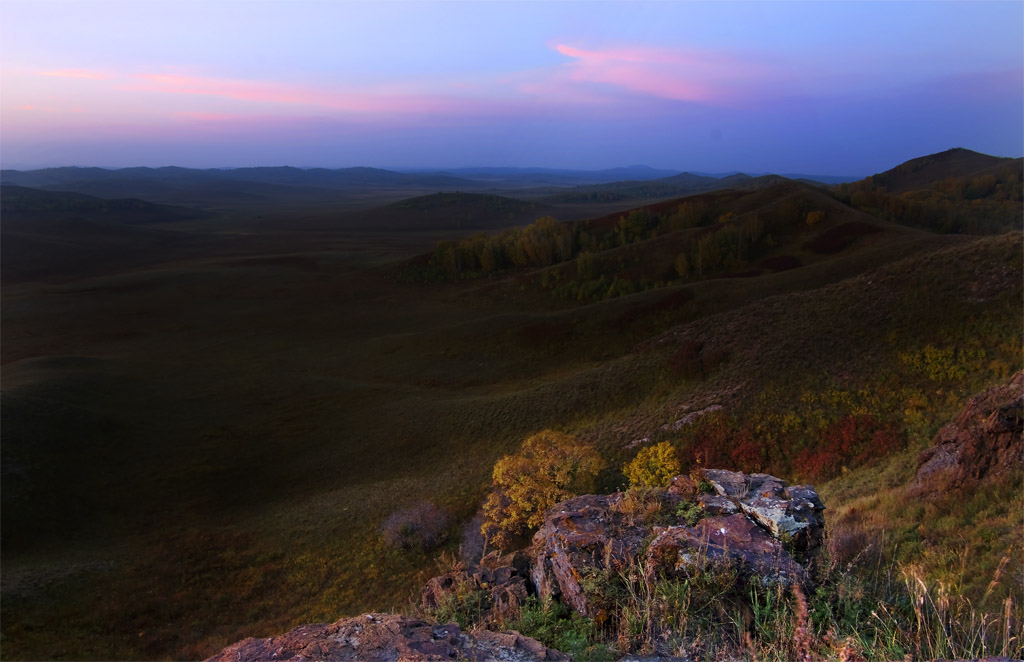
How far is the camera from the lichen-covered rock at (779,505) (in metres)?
7.69

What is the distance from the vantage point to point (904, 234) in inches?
2566

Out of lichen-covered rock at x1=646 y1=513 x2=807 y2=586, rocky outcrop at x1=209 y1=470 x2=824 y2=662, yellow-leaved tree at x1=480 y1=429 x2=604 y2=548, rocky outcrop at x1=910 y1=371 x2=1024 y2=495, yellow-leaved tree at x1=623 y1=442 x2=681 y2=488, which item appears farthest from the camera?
yellow-leaved tree at x1=480 y1=429 x2=604 y2=548

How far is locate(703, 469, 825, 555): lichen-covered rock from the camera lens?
25.2 ft

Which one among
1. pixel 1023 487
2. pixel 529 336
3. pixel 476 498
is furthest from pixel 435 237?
pixel 1023 487

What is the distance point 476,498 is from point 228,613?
13.1 m

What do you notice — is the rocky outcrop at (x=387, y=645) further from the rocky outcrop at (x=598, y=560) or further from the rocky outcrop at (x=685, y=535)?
the rocky outcrop at (x=685, y=535)

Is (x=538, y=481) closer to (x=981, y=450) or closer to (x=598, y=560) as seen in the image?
(x=598, y=560)

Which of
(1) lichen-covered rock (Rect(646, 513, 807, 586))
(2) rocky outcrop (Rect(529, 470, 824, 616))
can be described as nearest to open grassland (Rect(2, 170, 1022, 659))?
(2) rocky outcrop (Rect(529, 470, 824, 616))

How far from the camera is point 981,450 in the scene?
14078mm

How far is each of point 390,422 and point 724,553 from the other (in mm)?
38135

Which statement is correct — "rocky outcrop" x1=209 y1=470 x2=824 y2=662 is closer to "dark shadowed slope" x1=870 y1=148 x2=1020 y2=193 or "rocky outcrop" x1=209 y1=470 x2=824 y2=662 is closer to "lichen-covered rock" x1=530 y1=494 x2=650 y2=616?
"lichen-covered rock" x1=530 y1=494 x2=650 y2=616

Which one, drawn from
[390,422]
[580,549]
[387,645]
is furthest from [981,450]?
[390,422]

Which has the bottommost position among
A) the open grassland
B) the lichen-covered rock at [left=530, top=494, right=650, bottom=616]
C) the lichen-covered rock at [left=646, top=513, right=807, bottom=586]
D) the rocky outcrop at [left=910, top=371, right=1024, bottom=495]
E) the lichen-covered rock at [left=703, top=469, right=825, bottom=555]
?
the open grassland

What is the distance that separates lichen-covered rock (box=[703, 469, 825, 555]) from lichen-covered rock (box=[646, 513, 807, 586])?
0.49m
